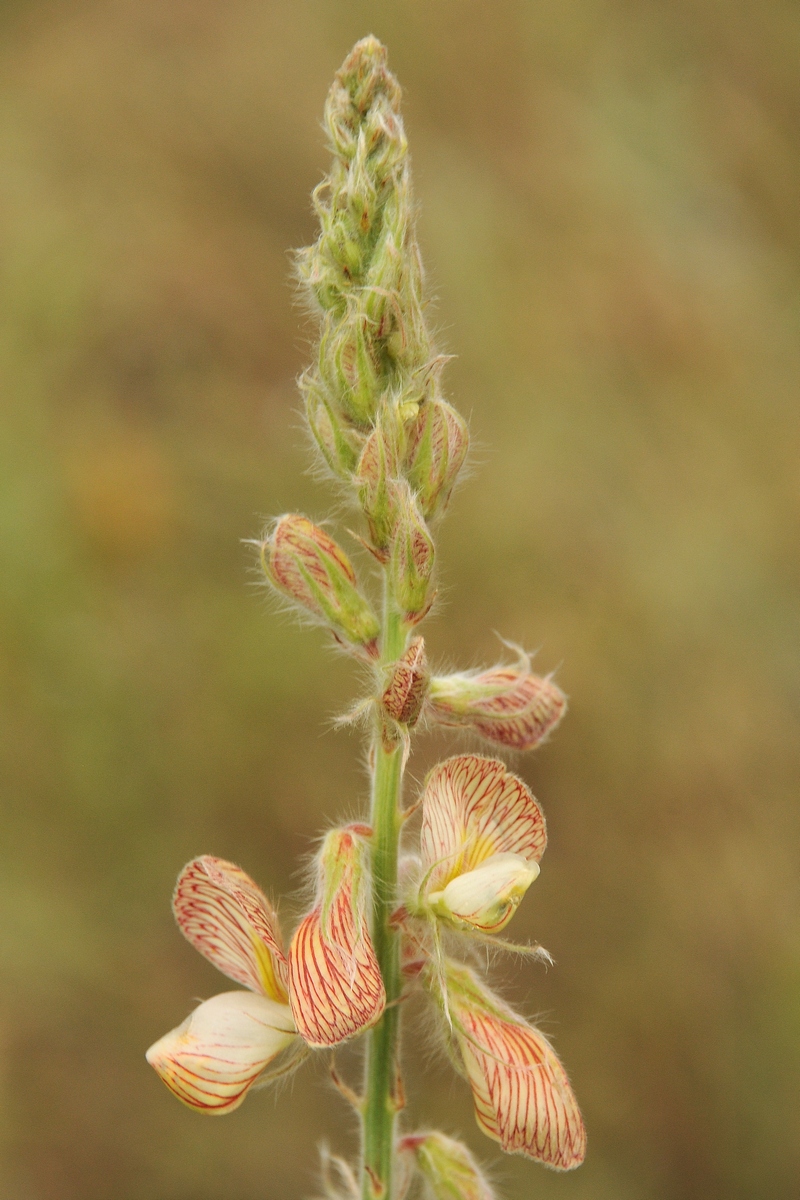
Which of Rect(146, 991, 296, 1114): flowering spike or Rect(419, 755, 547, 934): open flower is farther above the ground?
Rect(419, 755, 547, 934): open flower

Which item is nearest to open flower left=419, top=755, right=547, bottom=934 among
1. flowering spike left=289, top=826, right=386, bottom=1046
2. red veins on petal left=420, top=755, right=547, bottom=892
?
red veins on petal left=420, top=755, right=547, bottom=892

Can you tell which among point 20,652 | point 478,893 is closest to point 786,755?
point 20,652

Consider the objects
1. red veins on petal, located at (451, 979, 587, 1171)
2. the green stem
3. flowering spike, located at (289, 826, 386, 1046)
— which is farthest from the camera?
the green stem

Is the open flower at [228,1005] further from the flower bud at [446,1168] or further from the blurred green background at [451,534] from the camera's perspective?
the blurred green background at [451,534]

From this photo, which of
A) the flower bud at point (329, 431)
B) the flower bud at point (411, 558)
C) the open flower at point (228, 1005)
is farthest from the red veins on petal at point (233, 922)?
the flower bud at point (329, 431)

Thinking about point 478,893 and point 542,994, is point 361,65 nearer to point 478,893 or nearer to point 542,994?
point 478,893

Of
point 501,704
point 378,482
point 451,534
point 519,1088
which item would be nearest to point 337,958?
point 519,1088

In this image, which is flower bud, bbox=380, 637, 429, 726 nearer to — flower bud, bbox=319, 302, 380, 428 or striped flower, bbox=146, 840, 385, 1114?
striped flower, bbox=146, 840, 385, 1114
